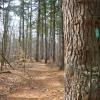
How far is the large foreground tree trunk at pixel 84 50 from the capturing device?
2.40 meters

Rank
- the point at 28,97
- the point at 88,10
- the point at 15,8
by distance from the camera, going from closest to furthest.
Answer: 1. the point at 88,10
2. the point at 28,97
3. the point at 15,8

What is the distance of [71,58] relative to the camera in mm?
2520

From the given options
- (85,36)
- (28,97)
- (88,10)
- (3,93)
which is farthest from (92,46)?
(3,93)

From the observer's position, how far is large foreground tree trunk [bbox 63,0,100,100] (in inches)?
94.4

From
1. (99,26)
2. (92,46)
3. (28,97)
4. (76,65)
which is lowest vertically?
(28,97)

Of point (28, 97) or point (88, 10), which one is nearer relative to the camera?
point (88, 10)

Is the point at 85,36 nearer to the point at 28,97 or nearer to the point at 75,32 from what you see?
the point at 75,32

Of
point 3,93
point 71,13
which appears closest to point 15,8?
point 3,93

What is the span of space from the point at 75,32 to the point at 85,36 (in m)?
0.12

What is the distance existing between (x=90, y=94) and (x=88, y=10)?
86 centimetres

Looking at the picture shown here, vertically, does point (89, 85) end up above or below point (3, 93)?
above

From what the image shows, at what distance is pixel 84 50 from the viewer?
241 cm

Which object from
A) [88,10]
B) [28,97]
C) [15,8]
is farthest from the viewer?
[15,8]

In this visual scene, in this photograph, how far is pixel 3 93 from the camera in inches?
370
